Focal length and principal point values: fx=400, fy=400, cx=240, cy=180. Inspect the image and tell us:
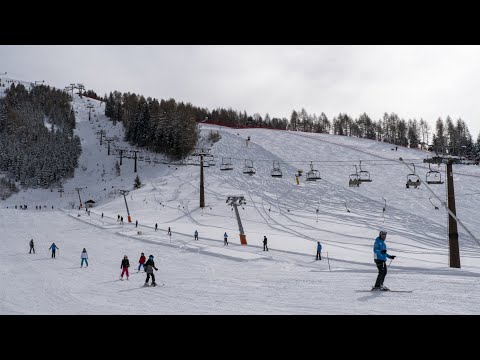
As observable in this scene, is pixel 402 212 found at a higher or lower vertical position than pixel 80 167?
lower

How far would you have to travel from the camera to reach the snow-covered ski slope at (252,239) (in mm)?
11828

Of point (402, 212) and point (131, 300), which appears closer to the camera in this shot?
point (131, 300)

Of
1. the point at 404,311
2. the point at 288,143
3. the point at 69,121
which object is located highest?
the point at 69,121

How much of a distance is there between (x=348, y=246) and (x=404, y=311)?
88.7 ft

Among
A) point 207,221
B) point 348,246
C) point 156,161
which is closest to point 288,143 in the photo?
point 156,161

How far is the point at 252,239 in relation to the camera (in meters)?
37.0

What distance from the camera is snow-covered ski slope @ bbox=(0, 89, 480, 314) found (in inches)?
466

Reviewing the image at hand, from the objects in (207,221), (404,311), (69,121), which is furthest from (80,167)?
(404,311)
